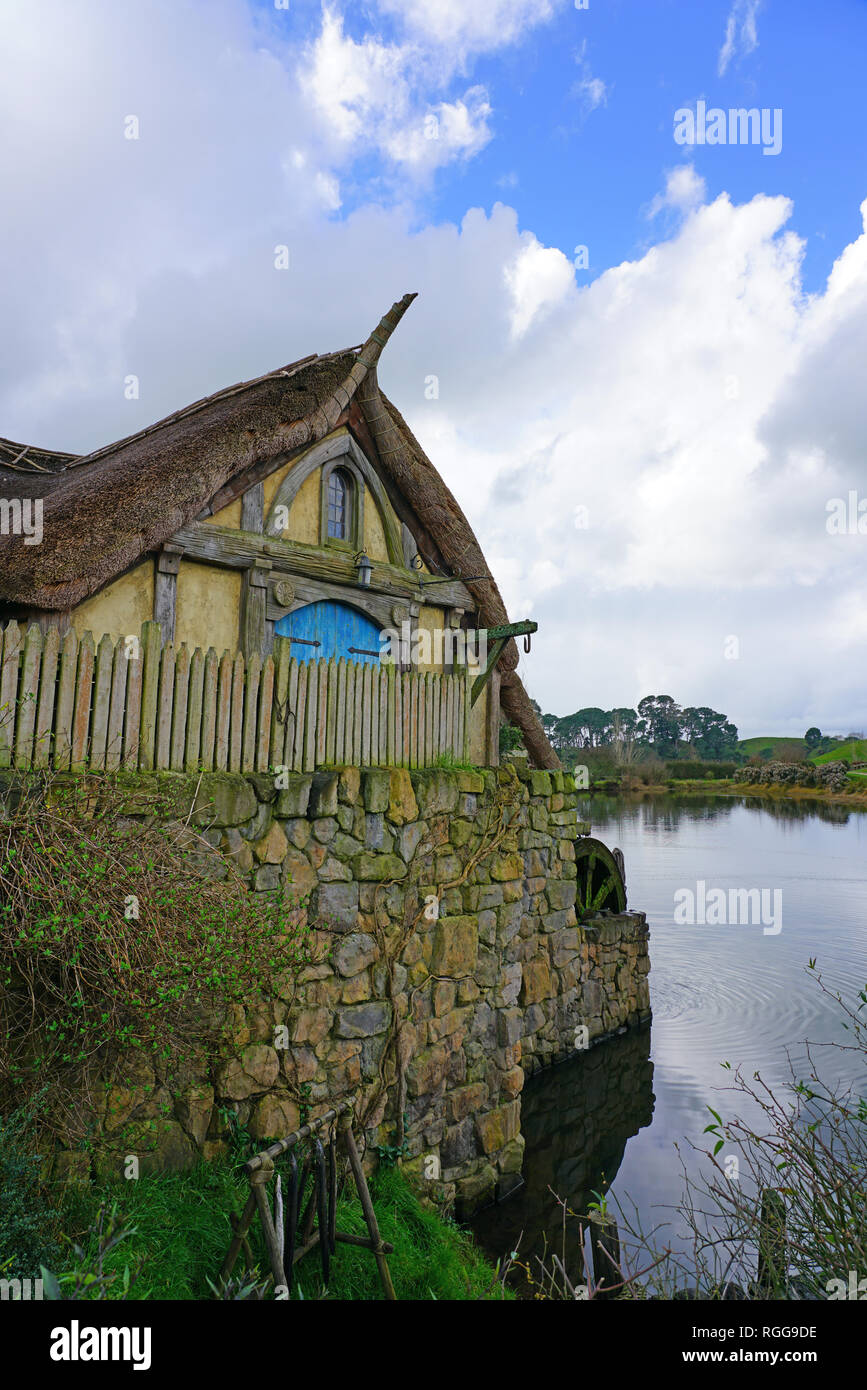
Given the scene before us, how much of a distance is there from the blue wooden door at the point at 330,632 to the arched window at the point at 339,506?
0.64 meters

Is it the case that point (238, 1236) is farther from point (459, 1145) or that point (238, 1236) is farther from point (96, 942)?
point (459, 1145)

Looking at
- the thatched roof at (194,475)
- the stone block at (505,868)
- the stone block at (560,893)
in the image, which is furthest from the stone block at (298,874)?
the stone block at (560,893)

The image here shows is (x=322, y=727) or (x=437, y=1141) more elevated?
(x=322, y=727)

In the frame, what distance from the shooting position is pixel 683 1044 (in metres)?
10.4

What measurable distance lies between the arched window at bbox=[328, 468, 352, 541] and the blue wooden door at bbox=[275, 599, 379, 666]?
644 mm

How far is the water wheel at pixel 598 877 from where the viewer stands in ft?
38.2

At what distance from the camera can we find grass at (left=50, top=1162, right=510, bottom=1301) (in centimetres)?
311

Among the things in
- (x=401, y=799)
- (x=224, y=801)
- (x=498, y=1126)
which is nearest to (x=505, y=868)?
(x=401, y=799)

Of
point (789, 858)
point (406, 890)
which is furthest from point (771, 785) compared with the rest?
point (406, 890)

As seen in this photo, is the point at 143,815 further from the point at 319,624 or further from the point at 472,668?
the point at 472,668

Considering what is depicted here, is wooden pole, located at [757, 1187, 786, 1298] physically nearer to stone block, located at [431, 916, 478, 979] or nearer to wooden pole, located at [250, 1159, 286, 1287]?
wooden pole, located at [250, 1159, 286, 1287]

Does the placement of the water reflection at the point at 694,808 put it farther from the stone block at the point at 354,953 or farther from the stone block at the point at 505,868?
the stone block at the point at 354,953
